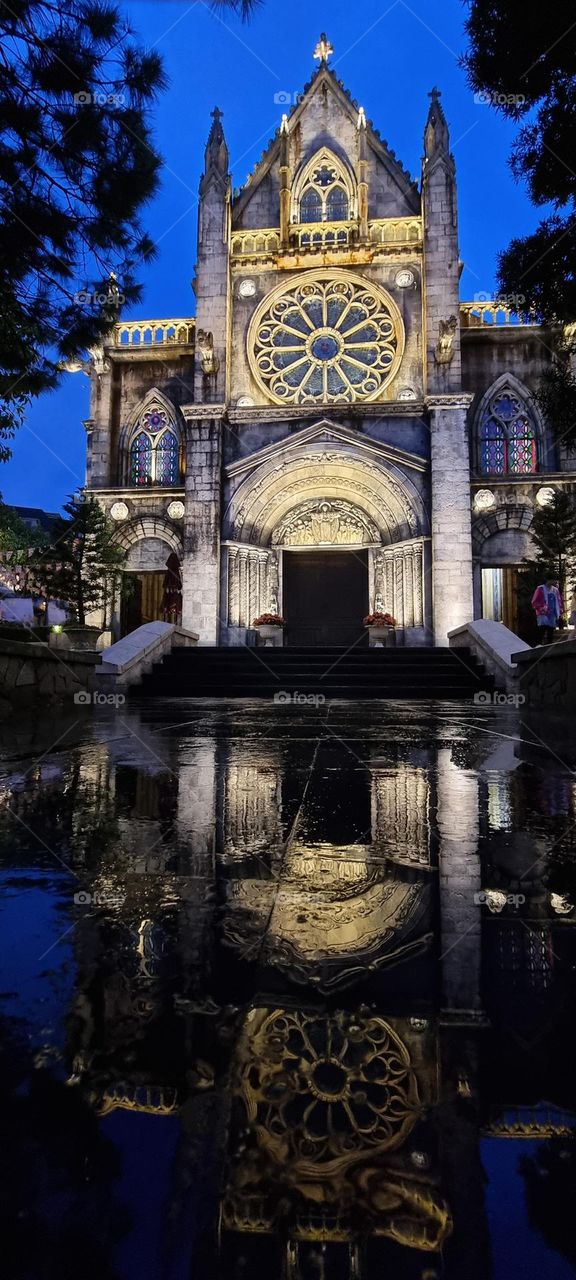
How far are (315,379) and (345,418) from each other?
205 centimetres

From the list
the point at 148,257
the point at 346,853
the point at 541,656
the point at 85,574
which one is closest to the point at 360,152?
the point at 85,574

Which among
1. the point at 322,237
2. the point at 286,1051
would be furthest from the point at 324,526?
the point at 286,1051

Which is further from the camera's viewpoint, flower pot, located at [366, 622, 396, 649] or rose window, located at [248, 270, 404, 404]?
rose window, located at [248, 270, 404, 404]

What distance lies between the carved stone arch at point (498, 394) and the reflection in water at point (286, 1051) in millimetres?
18672

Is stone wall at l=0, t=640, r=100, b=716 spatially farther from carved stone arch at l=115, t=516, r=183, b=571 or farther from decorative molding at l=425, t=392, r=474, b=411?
decorative molding at l=425, t=392, r=474, b=411

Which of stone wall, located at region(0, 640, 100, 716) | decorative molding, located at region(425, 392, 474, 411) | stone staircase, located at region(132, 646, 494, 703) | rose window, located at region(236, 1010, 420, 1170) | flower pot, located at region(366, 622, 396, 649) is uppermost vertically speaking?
decorative molding, located at region(425, 392, 474, 411)

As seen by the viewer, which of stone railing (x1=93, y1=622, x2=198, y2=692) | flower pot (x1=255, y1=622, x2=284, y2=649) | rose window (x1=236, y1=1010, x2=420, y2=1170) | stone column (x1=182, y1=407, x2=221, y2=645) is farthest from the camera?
stone column (x1=182, y1=407, x2=221, y2=645)

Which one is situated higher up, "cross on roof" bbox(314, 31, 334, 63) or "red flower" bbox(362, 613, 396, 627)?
"cross on roof" bbox(314, 31, 334, 63)

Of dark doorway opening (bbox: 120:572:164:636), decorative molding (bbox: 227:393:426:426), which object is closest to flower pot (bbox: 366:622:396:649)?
decorative molding (bbox: 227:393:426:426)

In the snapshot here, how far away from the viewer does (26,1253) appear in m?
0.54

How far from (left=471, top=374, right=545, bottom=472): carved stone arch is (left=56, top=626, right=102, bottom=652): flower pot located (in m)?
12.1

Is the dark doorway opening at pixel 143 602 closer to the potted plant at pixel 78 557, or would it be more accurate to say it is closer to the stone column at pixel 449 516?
the potted plant at pixel 78 557

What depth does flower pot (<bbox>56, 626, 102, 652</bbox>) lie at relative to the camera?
13883 millimetres

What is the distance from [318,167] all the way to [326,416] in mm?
8202
